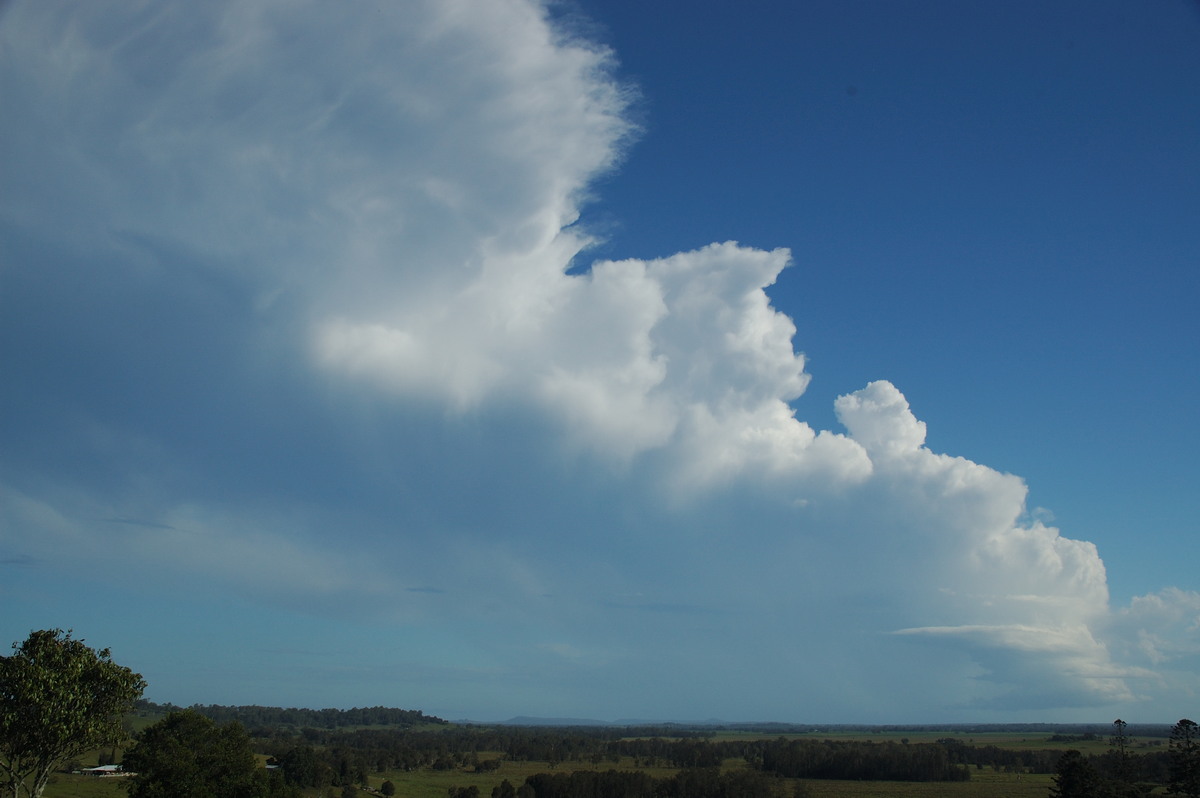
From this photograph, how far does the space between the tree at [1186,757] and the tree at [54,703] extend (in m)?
96.2

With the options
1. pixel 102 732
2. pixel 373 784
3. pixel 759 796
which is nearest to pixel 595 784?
pixel 759 796

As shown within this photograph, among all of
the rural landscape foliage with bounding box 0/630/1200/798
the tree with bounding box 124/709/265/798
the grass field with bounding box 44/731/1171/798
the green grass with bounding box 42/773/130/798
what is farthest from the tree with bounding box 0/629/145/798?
the grass field with bounding box 44/731/1171/798

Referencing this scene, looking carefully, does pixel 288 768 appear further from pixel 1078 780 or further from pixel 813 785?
pixel 1078 780

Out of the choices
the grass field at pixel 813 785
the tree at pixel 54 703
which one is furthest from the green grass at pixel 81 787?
the tree at pixel 54 703

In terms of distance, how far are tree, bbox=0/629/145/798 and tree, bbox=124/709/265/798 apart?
13664mm

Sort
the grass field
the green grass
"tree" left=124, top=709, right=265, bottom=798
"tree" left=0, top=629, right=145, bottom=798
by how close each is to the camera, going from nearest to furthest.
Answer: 1. "tree" left=0, top=629, right=145, bottom=798
2. "tree" left=124, top=709, right=265, bottom=798
3. the green grass
4. the grass field

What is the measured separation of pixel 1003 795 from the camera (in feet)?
456

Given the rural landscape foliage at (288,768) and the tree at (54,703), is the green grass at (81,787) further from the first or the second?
the tree at (54,703)

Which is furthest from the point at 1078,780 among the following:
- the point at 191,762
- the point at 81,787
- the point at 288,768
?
the point at 81,787

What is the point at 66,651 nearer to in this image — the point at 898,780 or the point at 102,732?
the point at 102,732

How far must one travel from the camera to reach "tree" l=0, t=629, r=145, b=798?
136 ft

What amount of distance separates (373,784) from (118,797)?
183 feet

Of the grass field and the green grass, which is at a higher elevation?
the green grass

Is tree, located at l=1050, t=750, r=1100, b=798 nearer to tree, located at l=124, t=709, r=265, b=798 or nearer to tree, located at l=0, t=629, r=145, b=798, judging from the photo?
tree, located at l=124, t=709, r=265, b=798
